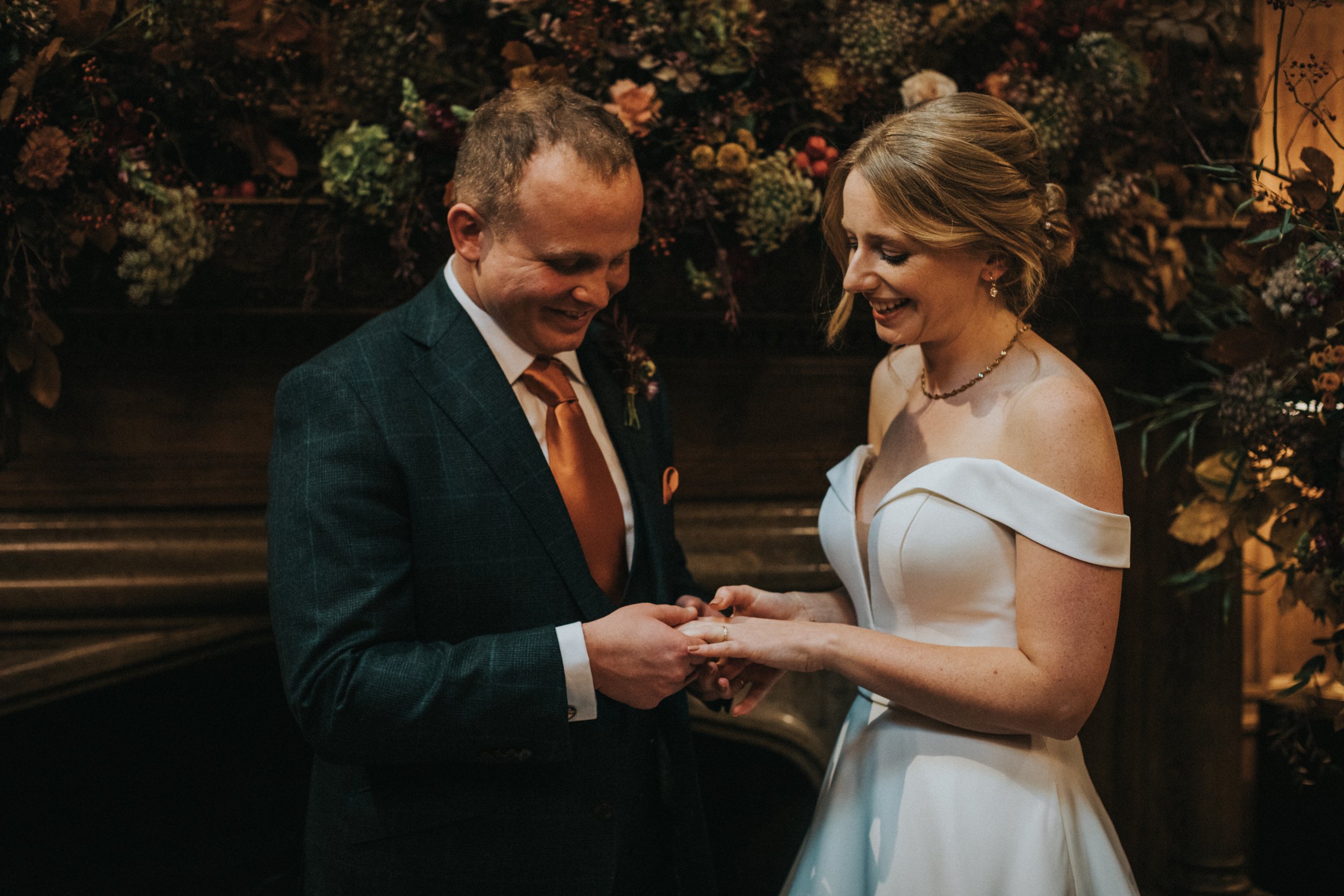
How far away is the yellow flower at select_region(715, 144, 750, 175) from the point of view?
2.32m

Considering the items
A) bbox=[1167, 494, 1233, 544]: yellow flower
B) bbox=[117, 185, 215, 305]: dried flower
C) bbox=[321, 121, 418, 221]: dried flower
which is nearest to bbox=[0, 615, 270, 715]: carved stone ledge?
bbox=[117, 185, 215, 305]: dried flower

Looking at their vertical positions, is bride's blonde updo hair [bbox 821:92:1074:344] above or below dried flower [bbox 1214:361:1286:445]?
above

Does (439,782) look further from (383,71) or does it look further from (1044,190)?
(383,71)

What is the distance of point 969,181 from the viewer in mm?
1575


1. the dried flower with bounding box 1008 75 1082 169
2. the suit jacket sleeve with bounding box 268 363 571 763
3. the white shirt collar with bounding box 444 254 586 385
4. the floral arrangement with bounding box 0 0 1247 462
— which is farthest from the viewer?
the dried flower with bounding box 1008 75 1082 169

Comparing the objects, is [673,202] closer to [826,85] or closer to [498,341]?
[826,85]

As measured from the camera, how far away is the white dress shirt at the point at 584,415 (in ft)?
5.02

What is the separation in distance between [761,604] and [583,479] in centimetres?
40

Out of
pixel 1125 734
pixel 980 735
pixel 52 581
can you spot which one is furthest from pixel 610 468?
pixel 1125 734

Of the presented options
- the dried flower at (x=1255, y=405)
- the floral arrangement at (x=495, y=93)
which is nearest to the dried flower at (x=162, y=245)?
the floral arrangement at (x=495, y=93)

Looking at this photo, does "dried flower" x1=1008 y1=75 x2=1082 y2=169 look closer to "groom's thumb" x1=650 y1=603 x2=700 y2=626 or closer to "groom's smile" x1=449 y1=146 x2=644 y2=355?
"groom's smile" x1=449 y1=146 x2=644 y2=355

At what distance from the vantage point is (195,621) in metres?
2.58

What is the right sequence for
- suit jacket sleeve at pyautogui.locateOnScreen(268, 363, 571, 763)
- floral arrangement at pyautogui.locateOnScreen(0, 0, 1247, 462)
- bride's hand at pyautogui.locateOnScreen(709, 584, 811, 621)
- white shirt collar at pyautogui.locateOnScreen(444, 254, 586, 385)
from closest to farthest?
suit jacket sleeve at pyautogui.locateOnScreen(268, 363, 571, 763), white shirt collar at pyautogui.locateOnScreen(444, 254, 586, 385), bride's hand at pyautogui.locateOnScreen(709, 584, 811, 621), floral arrangement at pyautogui.locateOnScreen(0, 0, 1247, 462)

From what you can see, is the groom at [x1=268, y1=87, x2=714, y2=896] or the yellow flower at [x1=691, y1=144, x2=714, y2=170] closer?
the groom at [x1=268, y1=87, x2=714, y2=896]
